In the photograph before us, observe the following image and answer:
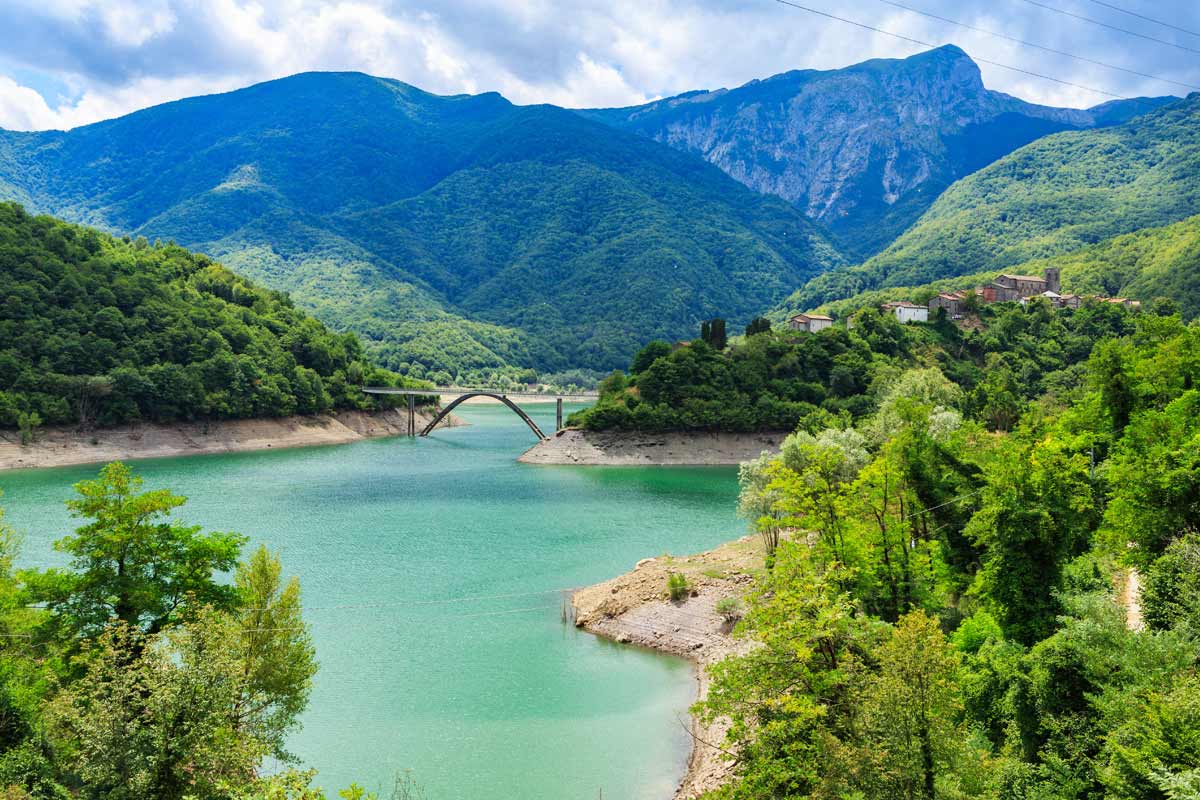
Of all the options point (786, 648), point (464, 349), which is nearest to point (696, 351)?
point (786, 648)

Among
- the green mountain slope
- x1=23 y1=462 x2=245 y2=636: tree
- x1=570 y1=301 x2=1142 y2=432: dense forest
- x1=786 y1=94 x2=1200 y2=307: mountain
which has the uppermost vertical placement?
x1=786 y1=94 x2=1200 y2=307: mountain

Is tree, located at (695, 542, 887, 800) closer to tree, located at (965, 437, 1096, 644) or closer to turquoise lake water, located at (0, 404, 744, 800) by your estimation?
turquoise lake water, located at (0, 404, 744, 800)

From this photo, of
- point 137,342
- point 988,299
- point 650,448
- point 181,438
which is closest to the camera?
point 650,448

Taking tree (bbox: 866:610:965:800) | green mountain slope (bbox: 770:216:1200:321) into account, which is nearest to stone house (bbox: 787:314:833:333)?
→ green mountain slope (bbox: 770:216:1200:321)

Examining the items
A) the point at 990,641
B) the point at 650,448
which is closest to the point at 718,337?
the point at 650,448

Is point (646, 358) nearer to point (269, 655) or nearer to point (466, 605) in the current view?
point (466, 605)

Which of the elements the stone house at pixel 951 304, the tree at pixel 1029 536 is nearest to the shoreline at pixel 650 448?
the stone house at pixel 951 304
